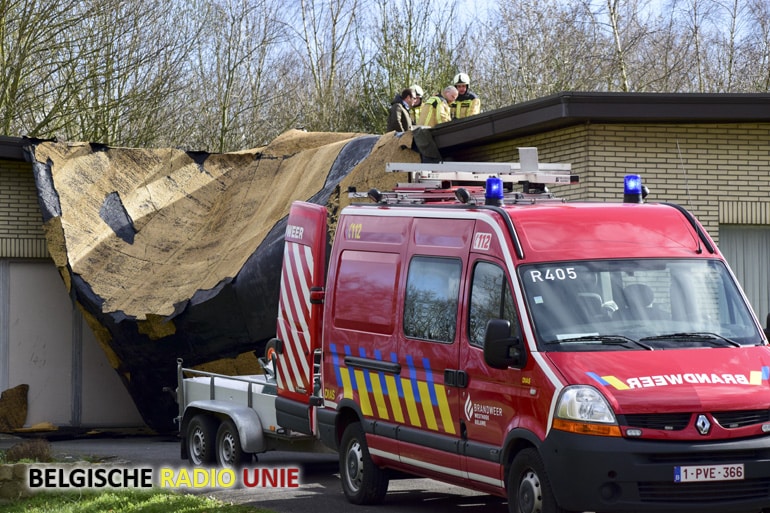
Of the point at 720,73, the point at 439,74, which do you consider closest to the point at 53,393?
the point at 439,74

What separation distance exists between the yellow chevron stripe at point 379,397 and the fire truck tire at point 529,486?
1.88 m

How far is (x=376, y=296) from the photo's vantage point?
1048cm

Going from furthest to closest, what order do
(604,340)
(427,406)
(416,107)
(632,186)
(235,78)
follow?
(235,78), (416,107), (632,186), (427,406), (604,340)

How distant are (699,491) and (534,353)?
1.36 metres

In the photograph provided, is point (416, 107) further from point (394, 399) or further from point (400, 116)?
point (394, 399)

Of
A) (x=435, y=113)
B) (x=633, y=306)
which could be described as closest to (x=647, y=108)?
(x=435, y=113)

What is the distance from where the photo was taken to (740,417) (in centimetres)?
810

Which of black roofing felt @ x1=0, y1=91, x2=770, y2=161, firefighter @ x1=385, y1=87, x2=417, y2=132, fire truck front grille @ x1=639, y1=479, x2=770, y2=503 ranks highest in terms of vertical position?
firefighter @ x1=385, y1=87, x2=417, y2=132

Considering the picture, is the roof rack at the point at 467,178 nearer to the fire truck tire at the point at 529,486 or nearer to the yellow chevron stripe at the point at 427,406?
the yellow chevron stripe at the point at 427,406

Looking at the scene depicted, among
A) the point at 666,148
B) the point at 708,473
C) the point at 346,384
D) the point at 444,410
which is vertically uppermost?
the point at 666,148

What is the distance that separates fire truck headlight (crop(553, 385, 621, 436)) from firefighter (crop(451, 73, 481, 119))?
11468 millimetres

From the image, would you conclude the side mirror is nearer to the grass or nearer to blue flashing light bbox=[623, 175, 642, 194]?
blue flashing light bbox=[623, 175, 642, 194]

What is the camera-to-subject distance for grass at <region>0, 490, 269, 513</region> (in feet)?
32.4

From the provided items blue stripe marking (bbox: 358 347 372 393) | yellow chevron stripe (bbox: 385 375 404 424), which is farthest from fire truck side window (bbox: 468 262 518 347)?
blue stripe marking (bbox: 358 347 372 393)
